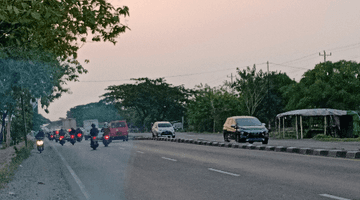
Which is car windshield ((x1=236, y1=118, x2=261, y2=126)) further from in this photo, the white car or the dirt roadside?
the white car

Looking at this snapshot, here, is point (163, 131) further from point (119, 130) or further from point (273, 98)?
point (273, 98)

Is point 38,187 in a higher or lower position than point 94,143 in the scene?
lower

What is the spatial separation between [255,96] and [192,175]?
55.2 metres

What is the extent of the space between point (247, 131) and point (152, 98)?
166ft

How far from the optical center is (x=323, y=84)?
6062 cm

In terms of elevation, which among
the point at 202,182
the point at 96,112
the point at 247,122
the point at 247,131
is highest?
the point at 96,112

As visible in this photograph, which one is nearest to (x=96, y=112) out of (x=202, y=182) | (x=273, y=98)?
(x=273, y=98)

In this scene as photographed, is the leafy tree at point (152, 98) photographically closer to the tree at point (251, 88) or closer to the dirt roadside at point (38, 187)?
the tree at point (251, 88)

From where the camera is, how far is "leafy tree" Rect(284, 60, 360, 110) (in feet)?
195

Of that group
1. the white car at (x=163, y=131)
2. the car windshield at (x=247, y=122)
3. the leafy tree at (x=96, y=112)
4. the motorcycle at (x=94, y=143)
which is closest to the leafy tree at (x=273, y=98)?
the white car at (x=163, y=131)

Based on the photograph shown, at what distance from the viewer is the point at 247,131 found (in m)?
27.1

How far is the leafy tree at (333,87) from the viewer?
59469 mm

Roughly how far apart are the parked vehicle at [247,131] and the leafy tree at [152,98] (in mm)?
48820

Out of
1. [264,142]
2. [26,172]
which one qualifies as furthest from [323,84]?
[26,172]
